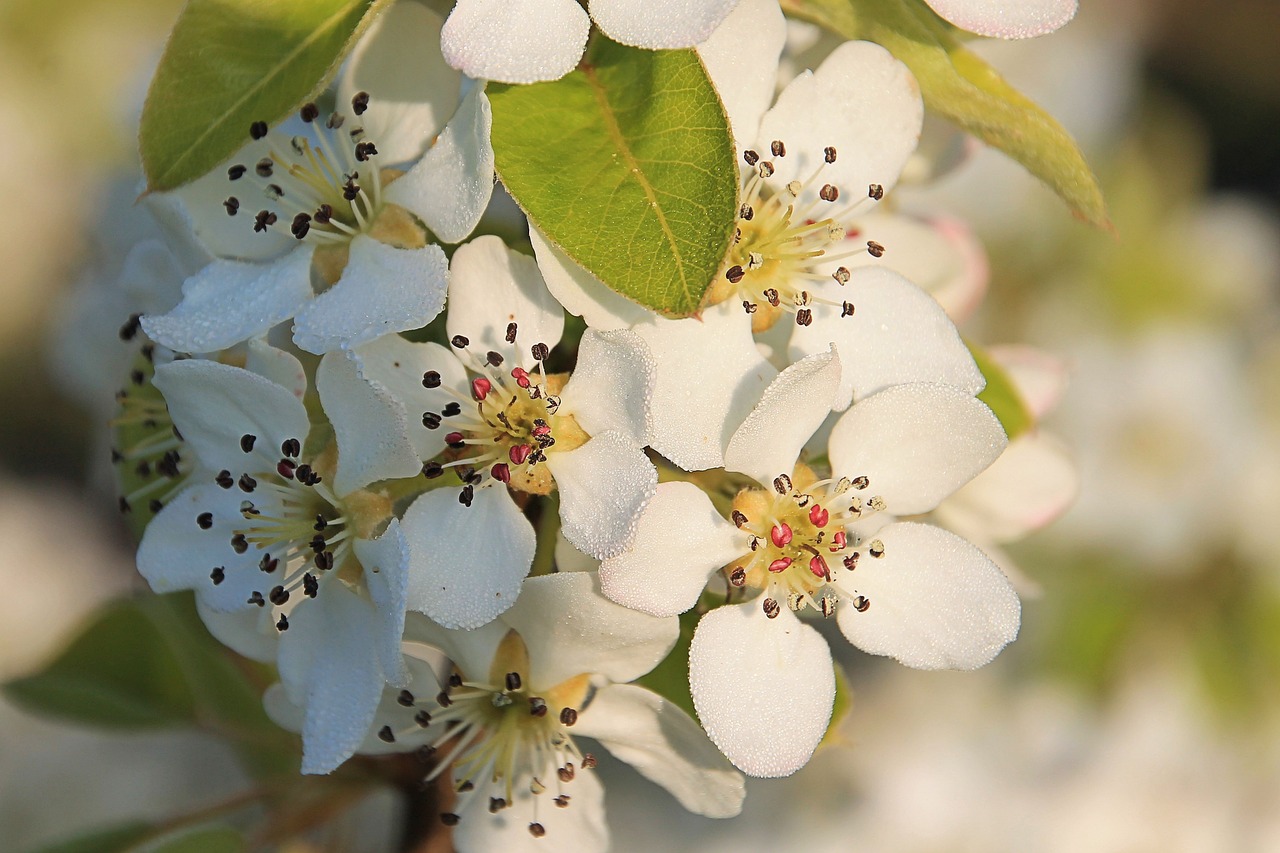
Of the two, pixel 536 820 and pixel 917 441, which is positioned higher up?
pixel 917 441

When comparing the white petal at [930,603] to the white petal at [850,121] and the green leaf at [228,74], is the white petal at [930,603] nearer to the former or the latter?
the white petal at [850,121]

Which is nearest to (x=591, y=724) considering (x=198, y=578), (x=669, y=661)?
(x=669, y=661)

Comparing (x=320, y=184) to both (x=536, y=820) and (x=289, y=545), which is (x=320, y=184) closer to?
(x=289, y=545)

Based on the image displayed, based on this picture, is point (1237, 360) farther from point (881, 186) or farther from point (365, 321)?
point (365, 321)

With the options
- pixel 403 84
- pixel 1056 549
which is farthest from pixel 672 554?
pixel 1056 549

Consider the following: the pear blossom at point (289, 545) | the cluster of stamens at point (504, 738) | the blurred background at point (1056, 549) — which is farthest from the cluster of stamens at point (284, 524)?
the blurred background at point (1056, 549)

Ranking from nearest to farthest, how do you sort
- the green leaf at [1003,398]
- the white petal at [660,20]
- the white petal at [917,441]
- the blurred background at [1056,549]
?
the white petal at [660,20]
the white petal at [917,441]
the green leaf at [1003,398]
the blurred background at [1056,549]
